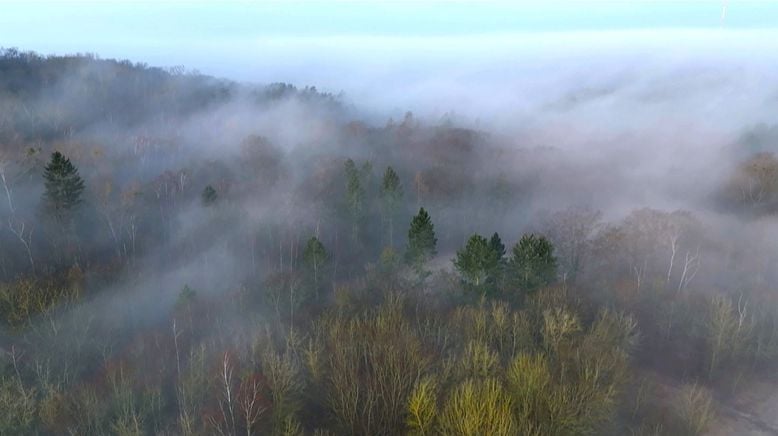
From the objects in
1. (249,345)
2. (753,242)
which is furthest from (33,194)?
(753,242)

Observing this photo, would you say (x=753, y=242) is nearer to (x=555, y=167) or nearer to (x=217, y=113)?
(x=555, y=167)

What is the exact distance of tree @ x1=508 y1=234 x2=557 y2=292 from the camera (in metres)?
44.2

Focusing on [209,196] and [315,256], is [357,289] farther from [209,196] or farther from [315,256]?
[209,196]

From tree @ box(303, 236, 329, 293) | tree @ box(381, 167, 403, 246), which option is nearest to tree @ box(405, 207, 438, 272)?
tree @ box(303, 236, 329, 293)

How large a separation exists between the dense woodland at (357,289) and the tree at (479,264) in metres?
0.21

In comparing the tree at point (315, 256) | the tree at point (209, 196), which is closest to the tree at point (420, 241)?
the tree at point (315, 256)

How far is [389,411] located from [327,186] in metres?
57.0

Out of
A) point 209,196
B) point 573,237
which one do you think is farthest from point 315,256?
point 573,237

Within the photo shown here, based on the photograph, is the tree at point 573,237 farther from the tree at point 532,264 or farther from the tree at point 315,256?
the tree at point 315,256

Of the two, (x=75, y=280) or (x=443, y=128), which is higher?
(x=443, y=128)

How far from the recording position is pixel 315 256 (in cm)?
5472

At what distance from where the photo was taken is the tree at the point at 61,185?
52438 mm

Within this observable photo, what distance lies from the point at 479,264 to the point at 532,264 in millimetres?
4477

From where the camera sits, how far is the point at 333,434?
1072 inches
